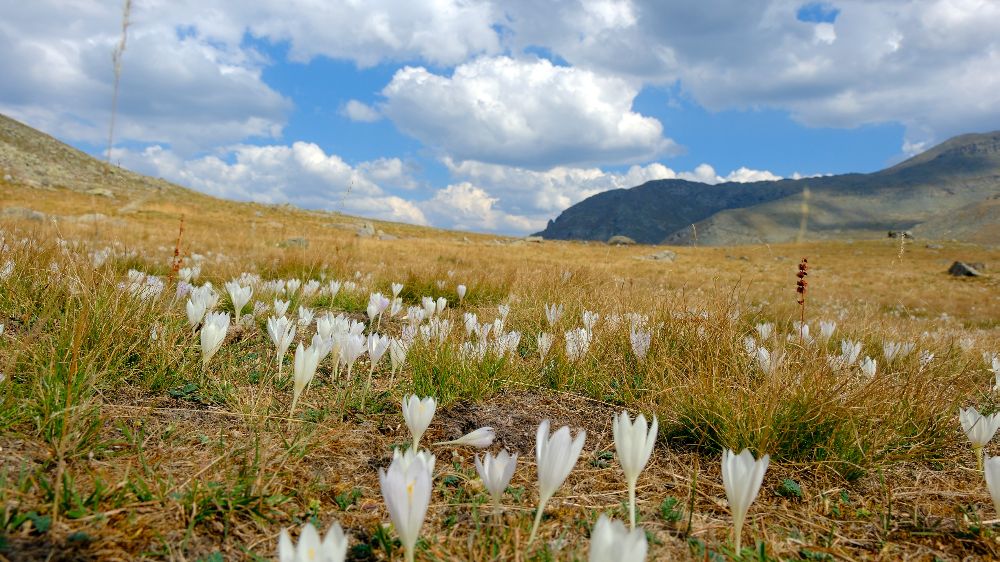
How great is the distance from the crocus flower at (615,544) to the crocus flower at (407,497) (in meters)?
0.40

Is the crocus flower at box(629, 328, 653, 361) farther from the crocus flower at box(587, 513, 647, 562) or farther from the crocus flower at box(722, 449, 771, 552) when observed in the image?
the crocus flower at box(587, 513, 647, 562)

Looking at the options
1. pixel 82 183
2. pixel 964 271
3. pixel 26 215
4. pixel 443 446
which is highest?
pixel 82 183

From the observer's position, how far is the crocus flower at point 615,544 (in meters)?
1.06

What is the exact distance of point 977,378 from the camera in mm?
4492

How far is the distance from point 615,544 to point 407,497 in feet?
1.60

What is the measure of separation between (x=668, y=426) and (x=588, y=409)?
49 cm

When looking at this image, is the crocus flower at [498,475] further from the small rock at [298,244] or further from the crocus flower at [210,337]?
the small rock at [298,244]

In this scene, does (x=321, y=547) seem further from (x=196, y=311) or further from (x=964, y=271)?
(x=964, y=271)

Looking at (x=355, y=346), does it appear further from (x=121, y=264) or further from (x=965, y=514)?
(x=121, y=264)

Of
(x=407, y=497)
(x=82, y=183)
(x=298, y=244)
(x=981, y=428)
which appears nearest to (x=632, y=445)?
(x=407, y=497)

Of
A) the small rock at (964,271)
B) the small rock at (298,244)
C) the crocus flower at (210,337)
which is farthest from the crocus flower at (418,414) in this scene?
the small rock at (964,271)

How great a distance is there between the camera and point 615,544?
42.2 inches

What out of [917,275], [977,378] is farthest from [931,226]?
[977,378]

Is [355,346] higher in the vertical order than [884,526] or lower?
higher
